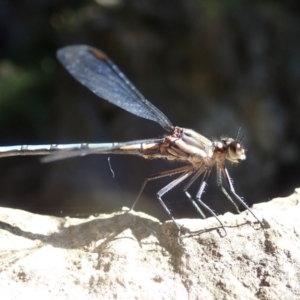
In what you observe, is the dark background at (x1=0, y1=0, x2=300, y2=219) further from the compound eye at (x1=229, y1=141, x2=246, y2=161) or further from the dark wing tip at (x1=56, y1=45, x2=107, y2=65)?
the dark wing tip at (x1=56, y1=45, x2=107, y2=65)

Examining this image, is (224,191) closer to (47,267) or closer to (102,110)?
(47,267)

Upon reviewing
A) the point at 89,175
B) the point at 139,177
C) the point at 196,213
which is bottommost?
the point at 196,213

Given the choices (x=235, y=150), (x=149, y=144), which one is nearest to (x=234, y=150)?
(x=235, y=150)

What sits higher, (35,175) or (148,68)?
(148,68)

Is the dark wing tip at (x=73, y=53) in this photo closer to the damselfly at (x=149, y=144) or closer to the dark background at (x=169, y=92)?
the damselfly at (x=149, y=144)

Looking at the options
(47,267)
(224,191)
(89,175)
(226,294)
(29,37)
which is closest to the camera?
(226,294)

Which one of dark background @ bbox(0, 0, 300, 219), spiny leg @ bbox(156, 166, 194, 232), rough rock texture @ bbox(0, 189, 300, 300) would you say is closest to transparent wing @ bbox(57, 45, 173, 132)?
spiny leg @ bbox(156, 166, 194, 232)

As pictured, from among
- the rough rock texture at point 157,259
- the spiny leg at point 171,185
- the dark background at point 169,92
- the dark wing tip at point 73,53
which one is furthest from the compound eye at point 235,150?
the dark background at point 169,92

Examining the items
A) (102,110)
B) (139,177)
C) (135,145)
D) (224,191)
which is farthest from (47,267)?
(102,110)
